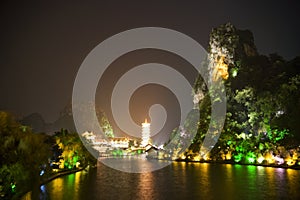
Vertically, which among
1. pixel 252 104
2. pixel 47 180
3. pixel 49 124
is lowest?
pixel 47 180

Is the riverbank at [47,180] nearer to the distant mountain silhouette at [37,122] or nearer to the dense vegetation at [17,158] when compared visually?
the dense vegetation at [17,158]

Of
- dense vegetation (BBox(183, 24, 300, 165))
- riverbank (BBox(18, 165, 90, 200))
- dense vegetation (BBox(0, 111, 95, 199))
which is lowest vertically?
riverbank (BBox(18, 165, 90, 200))

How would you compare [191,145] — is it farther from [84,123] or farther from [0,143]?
[84,123]

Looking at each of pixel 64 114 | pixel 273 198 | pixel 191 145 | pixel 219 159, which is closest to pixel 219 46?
pixel 191 145

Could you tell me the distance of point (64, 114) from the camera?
14188 cm

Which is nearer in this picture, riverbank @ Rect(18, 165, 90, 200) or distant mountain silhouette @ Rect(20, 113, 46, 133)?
riverbank @ Rect(18, 165, 90, 200)

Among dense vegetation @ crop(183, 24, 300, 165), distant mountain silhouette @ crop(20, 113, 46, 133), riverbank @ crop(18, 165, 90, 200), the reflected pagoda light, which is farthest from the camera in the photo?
the reflected pagoda light

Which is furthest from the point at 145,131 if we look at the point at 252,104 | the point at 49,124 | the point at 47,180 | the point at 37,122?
the point at 47,180

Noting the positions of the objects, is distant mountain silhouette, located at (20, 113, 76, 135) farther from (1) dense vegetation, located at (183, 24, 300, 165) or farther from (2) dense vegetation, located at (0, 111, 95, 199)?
(2) dense vegetation, located at (0, 111, 95, 199)

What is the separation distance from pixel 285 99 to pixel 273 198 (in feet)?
90.8

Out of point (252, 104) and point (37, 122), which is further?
point (37, 122)

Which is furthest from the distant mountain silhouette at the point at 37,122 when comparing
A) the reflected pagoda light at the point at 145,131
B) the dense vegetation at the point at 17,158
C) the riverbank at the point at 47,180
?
the dense vegetation at the point at 17,158

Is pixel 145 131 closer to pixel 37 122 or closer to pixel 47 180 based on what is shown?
pixel 37 122

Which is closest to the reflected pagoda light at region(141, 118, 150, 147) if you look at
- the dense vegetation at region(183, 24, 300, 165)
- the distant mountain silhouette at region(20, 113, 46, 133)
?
the distant mountain silhouette at region(20, 113, 46, 133)
